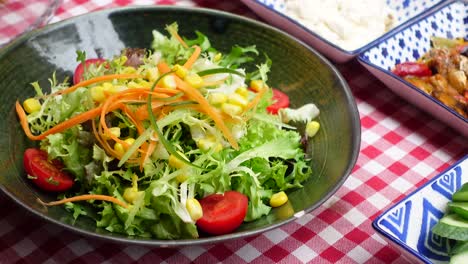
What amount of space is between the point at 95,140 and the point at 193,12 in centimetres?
82

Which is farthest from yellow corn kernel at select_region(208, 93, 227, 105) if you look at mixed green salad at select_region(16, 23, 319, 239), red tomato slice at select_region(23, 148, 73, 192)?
red tomato slice at select_region(23, 148, 73, 192)

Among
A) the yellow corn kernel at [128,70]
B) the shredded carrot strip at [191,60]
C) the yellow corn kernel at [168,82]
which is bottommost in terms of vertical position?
the shredded carrot strip at [191,60]

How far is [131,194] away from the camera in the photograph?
1.69 meters

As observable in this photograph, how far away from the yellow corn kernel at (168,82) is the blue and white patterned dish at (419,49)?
1.00 metres

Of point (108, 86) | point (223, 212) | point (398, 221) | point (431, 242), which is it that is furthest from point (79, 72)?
point (431, 242)

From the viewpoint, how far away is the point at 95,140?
1.78 metres

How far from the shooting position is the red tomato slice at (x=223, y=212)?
164 cm

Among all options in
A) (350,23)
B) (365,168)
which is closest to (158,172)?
(365,168)

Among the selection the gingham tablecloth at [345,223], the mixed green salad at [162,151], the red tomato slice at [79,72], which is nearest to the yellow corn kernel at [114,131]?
the mixed green salad at [162,151]

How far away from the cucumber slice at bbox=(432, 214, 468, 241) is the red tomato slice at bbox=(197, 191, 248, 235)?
538mm

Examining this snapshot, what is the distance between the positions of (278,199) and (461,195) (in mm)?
533

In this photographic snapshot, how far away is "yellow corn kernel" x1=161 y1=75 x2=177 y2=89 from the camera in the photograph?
1.78 meters

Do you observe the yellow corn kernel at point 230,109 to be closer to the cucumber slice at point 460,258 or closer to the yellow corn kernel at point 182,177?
the yellow corn kernel at point 182,177

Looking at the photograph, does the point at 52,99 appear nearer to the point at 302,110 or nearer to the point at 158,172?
the point at 158,172
